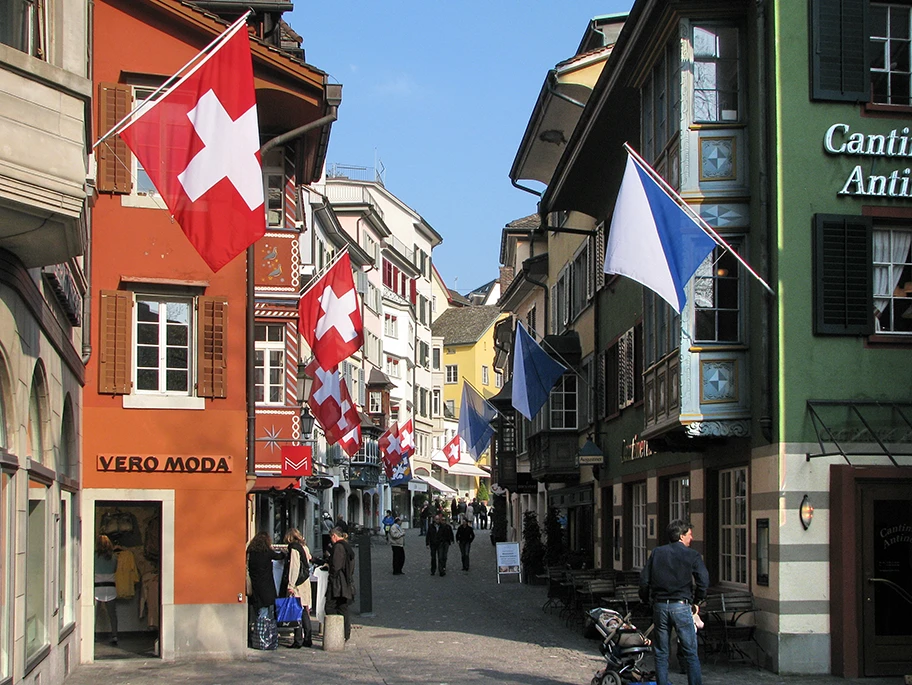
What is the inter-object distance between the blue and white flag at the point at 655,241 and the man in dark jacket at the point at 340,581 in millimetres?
6354

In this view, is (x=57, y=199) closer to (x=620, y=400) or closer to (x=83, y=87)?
(x=83, y=87)

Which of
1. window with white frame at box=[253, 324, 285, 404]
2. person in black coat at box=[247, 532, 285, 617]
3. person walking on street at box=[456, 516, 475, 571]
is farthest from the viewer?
person walking on street at box=[456, 516, 475, 571]

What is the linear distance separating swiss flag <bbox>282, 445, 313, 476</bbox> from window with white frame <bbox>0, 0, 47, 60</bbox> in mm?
16190

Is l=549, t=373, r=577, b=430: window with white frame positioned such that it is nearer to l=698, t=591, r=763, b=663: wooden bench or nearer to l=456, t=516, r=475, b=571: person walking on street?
l=456, t=516, r=475, b=571: person walking on street

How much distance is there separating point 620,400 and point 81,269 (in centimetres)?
1315

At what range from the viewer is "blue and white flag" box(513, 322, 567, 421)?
2650cm

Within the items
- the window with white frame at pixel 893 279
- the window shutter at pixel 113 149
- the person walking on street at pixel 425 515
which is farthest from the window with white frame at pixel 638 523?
the person walking on street at pixel 425 515

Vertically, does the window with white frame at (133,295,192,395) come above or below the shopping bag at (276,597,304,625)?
above

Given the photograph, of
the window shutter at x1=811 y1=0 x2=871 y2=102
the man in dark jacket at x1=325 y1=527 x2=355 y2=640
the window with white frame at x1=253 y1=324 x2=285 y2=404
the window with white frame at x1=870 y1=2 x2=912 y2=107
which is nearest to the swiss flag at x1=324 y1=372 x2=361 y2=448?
the window with white frame at x1=253 y1=324 x2=285 y2=404

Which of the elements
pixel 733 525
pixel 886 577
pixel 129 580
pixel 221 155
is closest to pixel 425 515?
pixel 129 580

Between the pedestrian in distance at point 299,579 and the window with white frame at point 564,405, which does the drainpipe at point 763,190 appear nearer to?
the pedestrian in distance at point 299,579

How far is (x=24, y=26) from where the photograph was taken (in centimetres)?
1148

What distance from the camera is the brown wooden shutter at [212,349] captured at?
1862 cm

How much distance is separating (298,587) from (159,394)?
409cm
